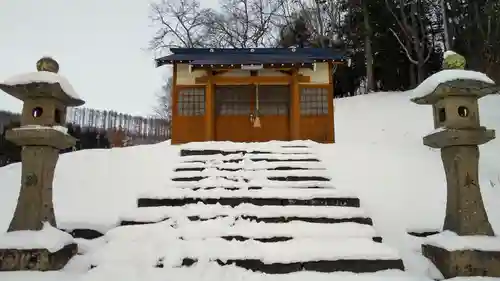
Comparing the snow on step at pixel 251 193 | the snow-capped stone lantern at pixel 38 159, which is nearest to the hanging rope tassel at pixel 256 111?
the snow on step at pixel 251 193

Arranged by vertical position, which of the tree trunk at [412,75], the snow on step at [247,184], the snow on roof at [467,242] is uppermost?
the tree trunk at [412,75]

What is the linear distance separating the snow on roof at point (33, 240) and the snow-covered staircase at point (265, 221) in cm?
79

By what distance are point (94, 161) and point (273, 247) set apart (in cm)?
687

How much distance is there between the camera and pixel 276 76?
10.6 meters

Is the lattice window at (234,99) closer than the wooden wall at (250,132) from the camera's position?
No

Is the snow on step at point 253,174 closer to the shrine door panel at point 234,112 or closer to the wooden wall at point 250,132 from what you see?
the wooden wall at point 250,132

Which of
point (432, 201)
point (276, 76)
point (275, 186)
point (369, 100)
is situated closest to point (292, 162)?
point (275, 186)

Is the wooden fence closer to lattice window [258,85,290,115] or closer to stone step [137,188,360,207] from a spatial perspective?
lattice window [258,85,290,115]

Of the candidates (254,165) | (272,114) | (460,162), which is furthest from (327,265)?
(272,114)

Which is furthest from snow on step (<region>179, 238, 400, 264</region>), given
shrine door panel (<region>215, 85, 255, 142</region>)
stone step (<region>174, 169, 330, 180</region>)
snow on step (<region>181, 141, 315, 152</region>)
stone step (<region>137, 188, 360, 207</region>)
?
shrine door panel (<region>215, 85, 255, 142</region>)

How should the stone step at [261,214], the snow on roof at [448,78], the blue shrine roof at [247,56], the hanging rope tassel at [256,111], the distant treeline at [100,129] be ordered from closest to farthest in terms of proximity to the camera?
the snow on roof at [448,78] < the stone step at [261,214] < the blue shrine roof at [247,56] < the hanging rope tassel at [256,111] < the distant treeline at [100,129]

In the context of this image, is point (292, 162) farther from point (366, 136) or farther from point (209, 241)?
point (366, 136)

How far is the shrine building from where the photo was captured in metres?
10.5

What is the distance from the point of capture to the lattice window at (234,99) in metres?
10.9
